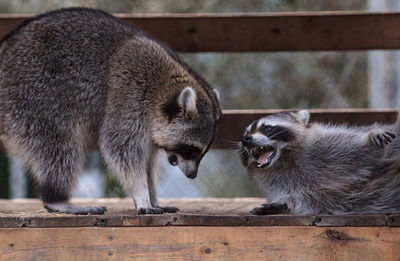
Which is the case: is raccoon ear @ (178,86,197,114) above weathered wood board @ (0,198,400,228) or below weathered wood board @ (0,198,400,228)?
above

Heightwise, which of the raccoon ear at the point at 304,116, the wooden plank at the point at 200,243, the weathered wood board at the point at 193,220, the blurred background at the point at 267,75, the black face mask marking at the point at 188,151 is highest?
the blurred background at the point at 267,75

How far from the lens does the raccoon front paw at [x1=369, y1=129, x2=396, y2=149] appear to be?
3146 mm

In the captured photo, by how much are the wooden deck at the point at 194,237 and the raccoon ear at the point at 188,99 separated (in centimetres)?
66

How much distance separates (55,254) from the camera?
9.39 feet

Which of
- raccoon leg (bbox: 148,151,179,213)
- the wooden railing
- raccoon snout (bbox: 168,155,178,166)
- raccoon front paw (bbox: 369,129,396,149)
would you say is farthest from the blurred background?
raccoon front paw (bbox: 369,129,396,149)

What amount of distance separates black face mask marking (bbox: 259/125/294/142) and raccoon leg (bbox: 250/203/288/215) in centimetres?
34

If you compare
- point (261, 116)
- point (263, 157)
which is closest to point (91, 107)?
point (263, 157)

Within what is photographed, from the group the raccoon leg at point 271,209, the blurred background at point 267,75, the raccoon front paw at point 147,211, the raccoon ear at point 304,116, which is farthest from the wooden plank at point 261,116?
the blurred background at point 267,75

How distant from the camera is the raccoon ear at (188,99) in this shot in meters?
3.29

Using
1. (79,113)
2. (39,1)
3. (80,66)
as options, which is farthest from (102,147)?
(39,1)

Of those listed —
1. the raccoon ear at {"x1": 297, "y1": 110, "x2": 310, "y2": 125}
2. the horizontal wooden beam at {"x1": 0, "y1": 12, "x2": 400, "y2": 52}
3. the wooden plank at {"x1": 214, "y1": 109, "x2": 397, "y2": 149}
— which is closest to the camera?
the raccoon ear at {"x1": 297, "y1": 110, "x2": 310, "y2": 125}

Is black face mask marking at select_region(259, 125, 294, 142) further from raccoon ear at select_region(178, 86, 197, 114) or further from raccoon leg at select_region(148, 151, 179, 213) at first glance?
raccoon leg at select_region(148, 151, 179, 213)

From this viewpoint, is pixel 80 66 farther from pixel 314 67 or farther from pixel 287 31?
pixel 314 67

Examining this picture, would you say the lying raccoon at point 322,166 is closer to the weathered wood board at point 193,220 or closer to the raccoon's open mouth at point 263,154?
the raccoon's open mouth at point 263,154
